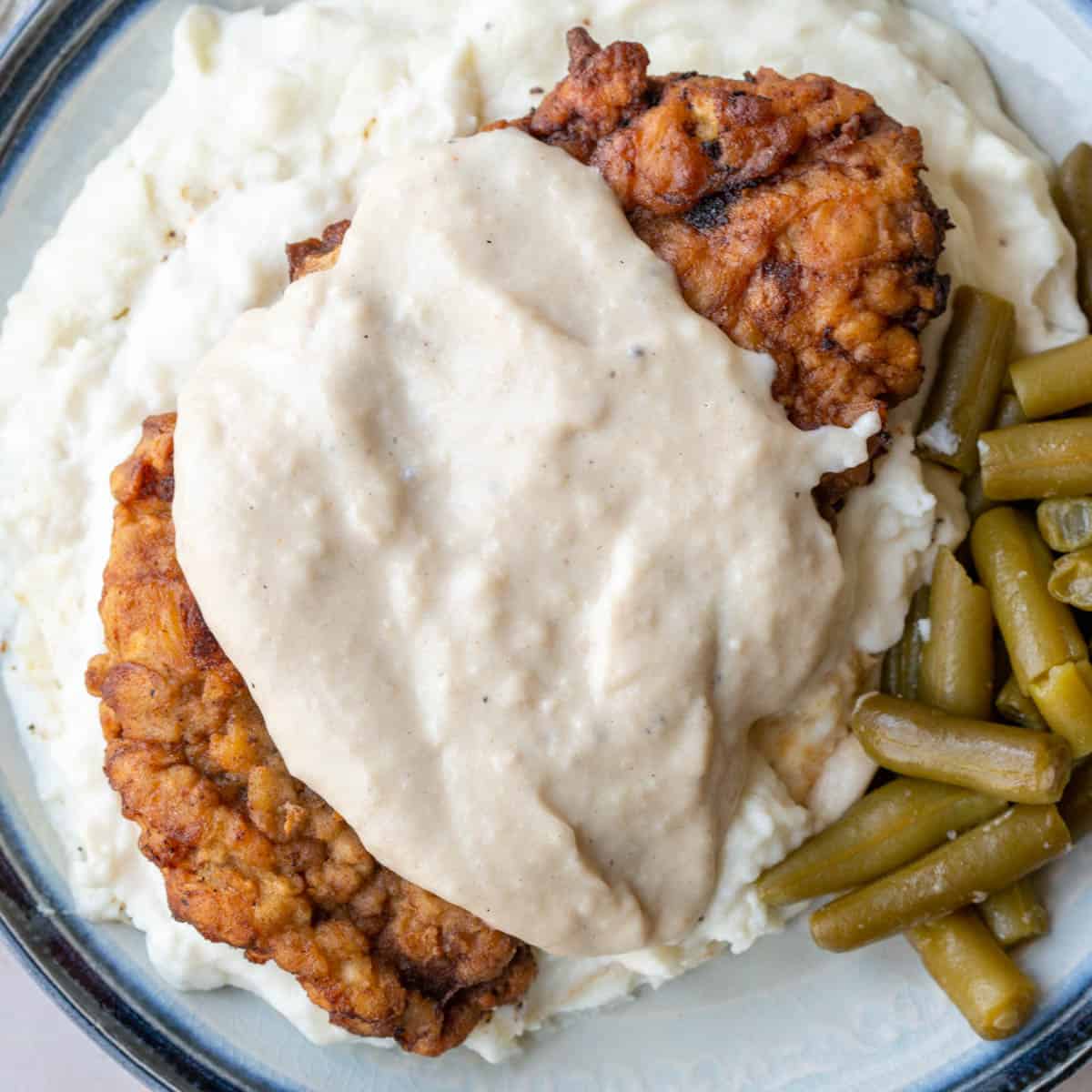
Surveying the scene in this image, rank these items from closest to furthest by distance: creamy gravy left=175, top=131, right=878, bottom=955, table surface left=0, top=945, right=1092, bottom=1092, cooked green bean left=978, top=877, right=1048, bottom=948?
creamy gravy left=175, top=131, right=878, bottom=955 → cooked green bean left=978, top=877, right=1048, bottom=948 → table surface left=0, top=945, right=1092, bottom=1092

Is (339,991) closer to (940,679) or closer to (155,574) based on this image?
(155,574)

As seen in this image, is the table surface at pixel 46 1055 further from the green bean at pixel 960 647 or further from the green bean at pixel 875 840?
the green bean at pixel 960 647

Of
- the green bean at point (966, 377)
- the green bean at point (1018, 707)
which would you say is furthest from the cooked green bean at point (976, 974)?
the green bean at point (966, 377)

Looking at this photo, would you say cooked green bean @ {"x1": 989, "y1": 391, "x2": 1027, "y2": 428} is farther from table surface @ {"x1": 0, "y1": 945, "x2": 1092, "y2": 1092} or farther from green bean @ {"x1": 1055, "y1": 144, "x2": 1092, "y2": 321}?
table surface @ {"x1": 0, "y1": 945, "x2": 1092, "y2": 1092}

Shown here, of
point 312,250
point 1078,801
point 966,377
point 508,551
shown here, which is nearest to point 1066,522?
point 966,377

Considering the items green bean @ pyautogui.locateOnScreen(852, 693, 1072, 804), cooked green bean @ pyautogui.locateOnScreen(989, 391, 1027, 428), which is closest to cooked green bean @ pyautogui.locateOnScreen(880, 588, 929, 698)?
green bean @ pyautogui.locateOnScreen(852, 693, 1072, 804)

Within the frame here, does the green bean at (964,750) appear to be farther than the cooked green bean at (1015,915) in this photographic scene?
No

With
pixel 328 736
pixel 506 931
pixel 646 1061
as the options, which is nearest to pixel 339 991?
pixel 506 931
